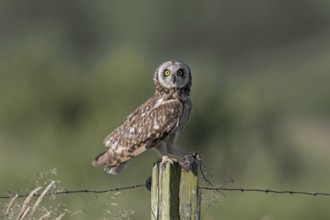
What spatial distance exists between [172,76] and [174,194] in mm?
1599

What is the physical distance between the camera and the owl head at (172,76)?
24.6 ft

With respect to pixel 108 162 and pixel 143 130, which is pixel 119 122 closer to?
pixel 143 130

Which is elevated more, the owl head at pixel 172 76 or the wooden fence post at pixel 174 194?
the owl head at pixel 172 76

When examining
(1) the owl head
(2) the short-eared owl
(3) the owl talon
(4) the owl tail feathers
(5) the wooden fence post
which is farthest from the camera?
(1) the owl head

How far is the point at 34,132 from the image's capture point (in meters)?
17.8

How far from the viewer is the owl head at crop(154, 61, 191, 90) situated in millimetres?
7504

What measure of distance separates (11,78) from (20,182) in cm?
607

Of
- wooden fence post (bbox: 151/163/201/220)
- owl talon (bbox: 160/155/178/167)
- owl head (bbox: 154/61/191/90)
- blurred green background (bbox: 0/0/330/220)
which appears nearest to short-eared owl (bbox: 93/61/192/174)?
owl head (bbox: 154/61/191/90)

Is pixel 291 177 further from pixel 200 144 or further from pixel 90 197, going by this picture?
pixel 90 197

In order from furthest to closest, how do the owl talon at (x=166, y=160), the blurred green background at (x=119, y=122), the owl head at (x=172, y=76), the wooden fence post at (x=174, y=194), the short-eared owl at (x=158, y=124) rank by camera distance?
1. the blurred green background at (x=119, y=122)
2. the owl head at (x=172, y=76)
3. the short-eared owl at (x=158, y=124)
4. the owl talon at (x=166, y=160)
5. the wooden fence post at (x=174, y=194)

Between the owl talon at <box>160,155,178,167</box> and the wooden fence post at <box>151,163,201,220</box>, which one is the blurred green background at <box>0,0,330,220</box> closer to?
the owl talon at <box>160,155,178,167</box>

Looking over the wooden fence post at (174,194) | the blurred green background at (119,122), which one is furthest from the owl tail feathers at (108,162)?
the wooden fence post at (174,194)

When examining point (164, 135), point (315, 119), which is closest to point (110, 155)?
point (164, 135)

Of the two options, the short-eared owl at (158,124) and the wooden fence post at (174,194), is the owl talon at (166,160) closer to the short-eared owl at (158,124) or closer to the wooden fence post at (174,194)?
the wooden fence post at (174,194)
